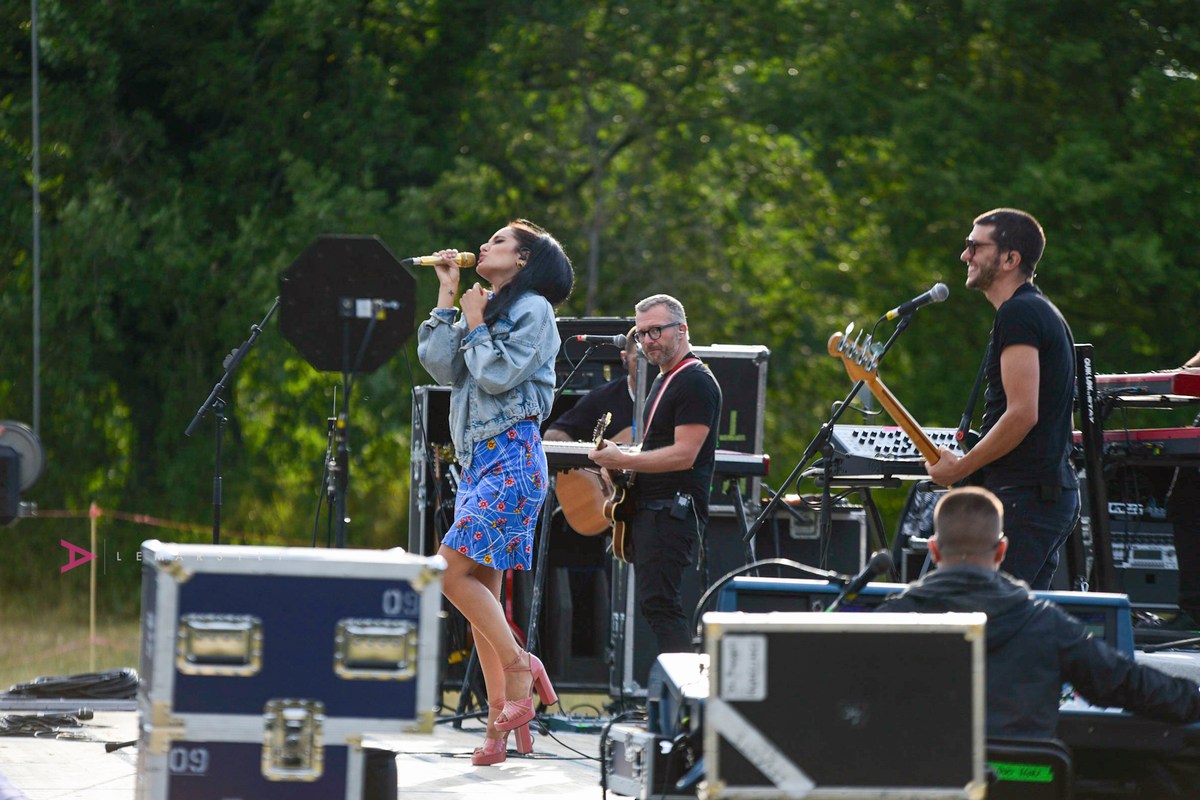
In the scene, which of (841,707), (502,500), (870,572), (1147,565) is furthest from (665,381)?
(841,707)

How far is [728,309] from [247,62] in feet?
20.3

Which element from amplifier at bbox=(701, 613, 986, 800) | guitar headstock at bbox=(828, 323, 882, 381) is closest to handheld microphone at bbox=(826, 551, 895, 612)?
amplifier at bbox=(701, 613, 986, 800)

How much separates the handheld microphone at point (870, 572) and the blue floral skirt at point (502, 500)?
6.00 ft

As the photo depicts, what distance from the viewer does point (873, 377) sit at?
5.25 meters

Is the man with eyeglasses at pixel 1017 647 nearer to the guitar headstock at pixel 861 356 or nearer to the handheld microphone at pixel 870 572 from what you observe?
the handheld microphone at pixel 870 572

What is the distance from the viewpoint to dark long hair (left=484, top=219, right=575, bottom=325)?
5.57m

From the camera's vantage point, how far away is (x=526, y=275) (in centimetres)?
562

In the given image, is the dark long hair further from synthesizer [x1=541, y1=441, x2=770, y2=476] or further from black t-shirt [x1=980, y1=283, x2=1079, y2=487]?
black t-shirt [x1=980, y1=283, x2=1079, y2=487]

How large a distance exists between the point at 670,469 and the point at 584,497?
1299 mm

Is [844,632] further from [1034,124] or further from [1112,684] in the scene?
[1034,124]

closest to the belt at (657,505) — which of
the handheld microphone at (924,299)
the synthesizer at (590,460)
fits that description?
the synthesizer at (590,460)

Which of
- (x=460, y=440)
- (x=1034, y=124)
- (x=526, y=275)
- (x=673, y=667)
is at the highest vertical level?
(x=1034, y=124)

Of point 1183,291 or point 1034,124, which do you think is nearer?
point 1183,291

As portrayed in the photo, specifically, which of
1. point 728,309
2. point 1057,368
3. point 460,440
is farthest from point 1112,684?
point 728,309
